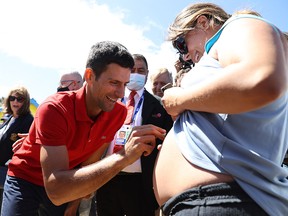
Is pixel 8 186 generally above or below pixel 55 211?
above

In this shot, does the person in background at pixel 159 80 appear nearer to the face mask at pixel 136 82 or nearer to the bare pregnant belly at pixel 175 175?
the face mask at pixel 136 82

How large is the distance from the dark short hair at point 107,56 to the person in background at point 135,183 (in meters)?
0.74

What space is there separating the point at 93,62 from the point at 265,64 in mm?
1809

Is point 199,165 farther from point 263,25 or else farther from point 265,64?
point 263,25

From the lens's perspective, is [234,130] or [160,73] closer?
[234,130]

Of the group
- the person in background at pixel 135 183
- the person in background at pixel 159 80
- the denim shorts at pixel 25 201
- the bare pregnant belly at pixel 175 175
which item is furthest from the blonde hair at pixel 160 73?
the bare pregnant belly at pixel 175 175

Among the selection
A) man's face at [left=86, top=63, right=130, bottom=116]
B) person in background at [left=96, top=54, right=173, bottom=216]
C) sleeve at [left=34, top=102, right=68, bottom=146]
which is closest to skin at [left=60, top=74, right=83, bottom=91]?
person in background at [left=96, top=54, right=173, bottom=216]

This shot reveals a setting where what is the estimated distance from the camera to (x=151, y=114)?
11.2ft

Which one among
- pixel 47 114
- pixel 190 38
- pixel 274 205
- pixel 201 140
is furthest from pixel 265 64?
pixel 47 114

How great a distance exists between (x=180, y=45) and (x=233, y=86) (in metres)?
0.82

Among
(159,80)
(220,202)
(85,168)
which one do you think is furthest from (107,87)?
(159,80)

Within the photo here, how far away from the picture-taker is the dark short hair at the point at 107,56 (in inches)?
102

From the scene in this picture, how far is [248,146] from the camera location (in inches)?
46.1

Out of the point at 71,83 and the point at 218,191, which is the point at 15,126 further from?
the point at 218,191
